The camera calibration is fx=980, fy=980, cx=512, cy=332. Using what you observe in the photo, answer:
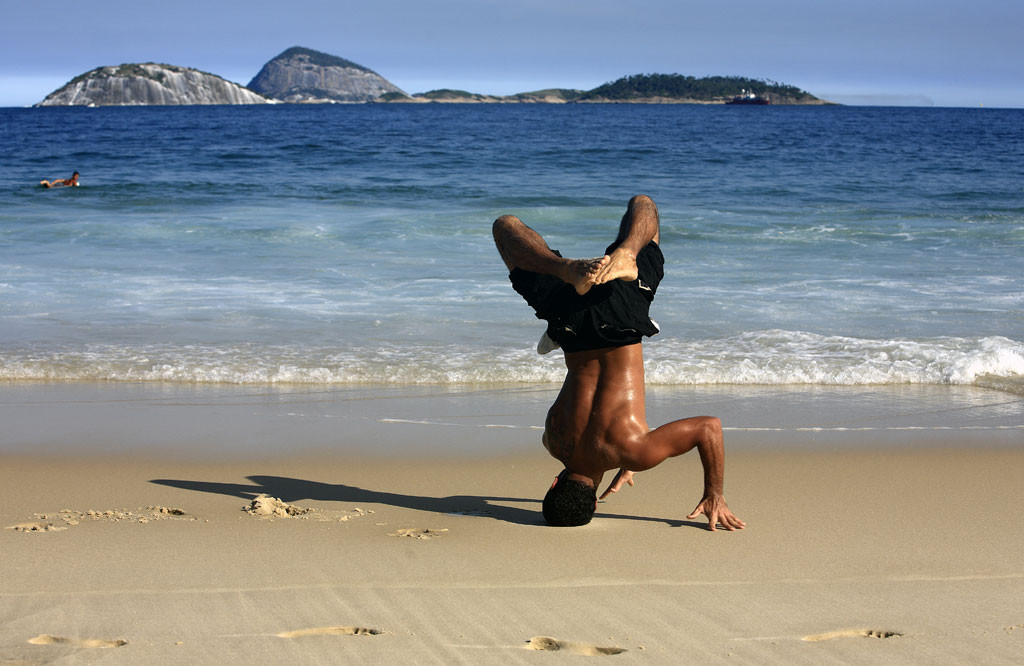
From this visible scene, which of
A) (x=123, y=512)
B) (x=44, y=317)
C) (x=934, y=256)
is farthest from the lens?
(x=934, y=256)

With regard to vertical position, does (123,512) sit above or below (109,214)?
below

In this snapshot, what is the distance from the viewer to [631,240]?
359 centimetres

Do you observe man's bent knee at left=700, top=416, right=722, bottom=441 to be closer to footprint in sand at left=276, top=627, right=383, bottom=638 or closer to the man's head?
the man's head

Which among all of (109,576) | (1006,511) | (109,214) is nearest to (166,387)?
(109,576)

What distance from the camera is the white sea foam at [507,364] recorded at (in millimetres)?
6828

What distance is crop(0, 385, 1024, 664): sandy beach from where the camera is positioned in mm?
2904

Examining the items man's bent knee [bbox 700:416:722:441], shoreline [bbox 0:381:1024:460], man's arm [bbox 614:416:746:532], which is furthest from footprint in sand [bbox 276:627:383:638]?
→ shoreline [bbox 0:381:1024:460]

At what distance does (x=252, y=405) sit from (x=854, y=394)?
3.93 metres

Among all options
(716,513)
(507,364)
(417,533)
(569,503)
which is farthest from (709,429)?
(507,364)

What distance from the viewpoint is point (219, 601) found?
124 inches

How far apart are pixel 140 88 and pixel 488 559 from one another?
149 metres

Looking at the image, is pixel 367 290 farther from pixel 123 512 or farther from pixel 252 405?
pixel 123 512

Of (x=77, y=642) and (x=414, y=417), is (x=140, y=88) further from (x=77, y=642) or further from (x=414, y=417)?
(x=77, y=642)

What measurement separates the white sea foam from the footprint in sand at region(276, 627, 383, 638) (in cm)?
383
